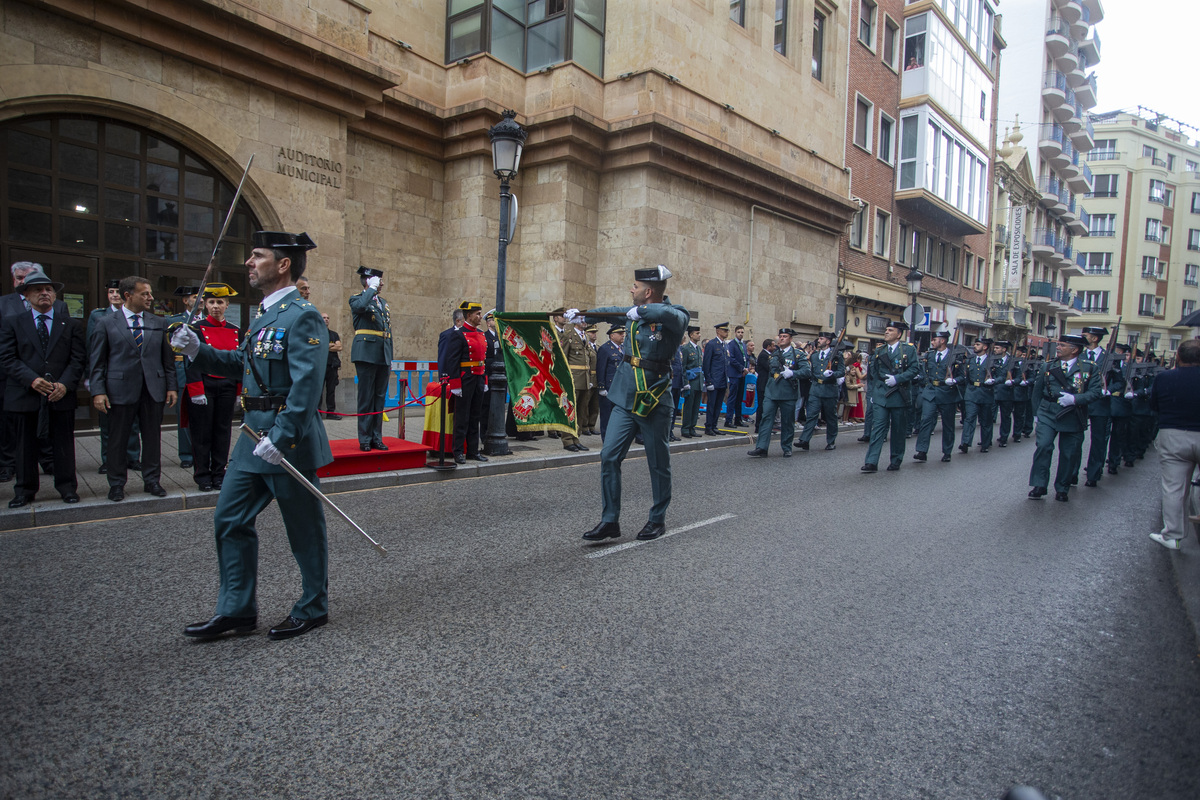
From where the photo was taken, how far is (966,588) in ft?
16.2

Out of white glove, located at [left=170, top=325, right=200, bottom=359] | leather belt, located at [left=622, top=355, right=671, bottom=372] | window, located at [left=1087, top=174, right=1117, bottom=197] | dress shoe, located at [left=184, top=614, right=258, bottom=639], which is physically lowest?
dress shoe, located at [left=184, top=614, right=258, bottom=639]

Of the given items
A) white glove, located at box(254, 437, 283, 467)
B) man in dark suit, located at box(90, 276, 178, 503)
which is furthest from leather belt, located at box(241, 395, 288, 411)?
man in dark suit, located at box(90, 276, 178, 503)

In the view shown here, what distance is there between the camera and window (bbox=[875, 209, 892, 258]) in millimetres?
28016

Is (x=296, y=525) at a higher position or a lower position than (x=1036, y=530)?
higher

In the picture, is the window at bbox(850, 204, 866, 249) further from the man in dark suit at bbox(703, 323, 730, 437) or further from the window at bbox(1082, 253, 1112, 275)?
the window at bbox(1082, 253, 1112, 275)

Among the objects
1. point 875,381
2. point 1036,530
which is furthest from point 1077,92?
point 1036,530

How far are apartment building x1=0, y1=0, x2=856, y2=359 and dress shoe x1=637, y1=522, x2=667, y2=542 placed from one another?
9103 mm

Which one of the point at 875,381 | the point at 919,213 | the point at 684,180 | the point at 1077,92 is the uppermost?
the point at 1077,92

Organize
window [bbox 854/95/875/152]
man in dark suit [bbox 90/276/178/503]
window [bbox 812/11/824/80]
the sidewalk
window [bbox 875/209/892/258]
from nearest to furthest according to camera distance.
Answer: the sidewalk
man in dark suit [bbox 90/276/178/503]
window [bbox 812/11/824/80]
window [bbox 854/95/875/152]
window [bbox 875/209/892/258]

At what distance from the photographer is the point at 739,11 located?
20047mm

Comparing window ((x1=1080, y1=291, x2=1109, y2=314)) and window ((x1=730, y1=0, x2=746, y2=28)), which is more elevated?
window ((x1=730, y1=0, x2=746, y2=28))

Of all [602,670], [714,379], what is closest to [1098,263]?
[714,379]

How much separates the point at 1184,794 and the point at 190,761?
3.60 m

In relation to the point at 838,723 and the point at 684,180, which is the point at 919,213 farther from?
the point at 838,723
